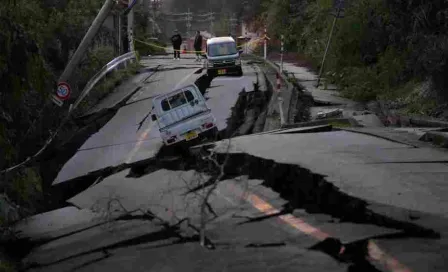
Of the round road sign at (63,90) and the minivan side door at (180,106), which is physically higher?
the round road sign at (63,90)

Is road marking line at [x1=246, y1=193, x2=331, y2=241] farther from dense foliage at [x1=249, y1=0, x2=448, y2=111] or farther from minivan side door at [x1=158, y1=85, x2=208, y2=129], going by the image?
dense foliage at [x1=249, y1=0, x2=448, y2=111]

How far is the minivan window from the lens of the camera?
15781 millimetres

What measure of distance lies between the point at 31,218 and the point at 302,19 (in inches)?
1185

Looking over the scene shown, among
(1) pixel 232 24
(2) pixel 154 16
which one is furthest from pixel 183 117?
(2) pixel 154 16

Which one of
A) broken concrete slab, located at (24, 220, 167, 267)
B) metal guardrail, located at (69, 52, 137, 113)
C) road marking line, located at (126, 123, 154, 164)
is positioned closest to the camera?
broken concrete slab, located at (24, 220, 167, 267)

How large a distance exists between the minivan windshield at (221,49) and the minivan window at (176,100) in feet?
39.4

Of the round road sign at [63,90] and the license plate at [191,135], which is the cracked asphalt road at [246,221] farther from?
the round road sign at [63,90]

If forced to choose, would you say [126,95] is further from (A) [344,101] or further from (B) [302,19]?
(B) [302,19]

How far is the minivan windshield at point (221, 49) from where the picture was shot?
91.2 ft

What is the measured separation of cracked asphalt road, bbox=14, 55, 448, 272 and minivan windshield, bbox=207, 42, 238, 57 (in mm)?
13936

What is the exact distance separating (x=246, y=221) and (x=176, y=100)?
325 inches

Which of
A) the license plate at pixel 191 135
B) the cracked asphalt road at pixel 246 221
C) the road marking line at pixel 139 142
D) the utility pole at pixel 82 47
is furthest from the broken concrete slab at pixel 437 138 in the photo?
the utility pole at pixel 82 47

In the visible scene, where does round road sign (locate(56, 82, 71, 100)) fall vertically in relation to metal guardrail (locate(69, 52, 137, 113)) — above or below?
above

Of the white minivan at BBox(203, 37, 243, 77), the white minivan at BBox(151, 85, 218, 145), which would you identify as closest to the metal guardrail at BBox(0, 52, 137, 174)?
the white minivan at BBox(151, 85, 218, 145)
